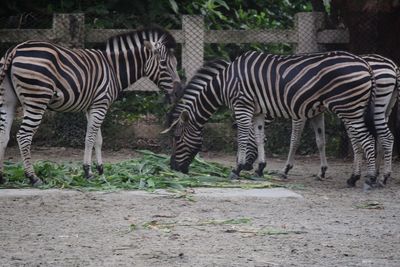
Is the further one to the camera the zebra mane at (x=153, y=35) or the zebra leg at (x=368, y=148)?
the zebra mane at (x=153, y=35)

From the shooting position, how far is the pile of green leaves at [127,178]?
9.59m

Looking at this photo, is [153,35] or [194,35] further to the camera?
[194,35]

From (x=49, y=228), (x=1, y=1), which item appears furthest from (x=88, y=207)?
(x=1, y=1)

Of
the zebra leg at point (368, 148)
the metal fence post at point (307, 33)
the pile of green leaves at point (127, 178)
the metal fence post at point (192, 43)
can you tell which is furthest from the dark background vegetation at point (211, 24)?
the pile of green leaves at point (127, 178)

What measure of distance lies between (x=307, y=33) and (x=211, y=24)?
8.21 ft

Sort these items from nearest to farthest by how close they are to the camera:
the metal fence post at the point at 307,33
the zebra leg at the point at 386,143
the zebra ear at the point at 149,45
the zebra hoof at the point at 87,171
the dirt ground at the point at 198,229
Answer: the dirt ground at the point at 198,229 → the zebra hoof at the point at 87,171 → the zebra leg at the point at 386,143 → the zebra ear at the point at 149,45 → the metal fence post at the point at 307,33

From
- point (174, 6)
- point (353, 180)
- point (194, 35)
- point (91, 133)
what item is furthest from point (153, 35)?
point (174, 6)

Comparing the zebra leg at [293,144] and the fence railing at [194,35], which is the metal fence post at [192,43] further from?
the zebra leg at [293,144]

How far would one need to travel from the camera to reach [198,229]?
289 inches

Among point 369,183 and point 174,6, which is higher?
point 174,6

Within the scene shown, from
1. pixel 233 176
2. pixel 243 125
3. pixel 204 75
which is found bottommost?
pixel 233 176

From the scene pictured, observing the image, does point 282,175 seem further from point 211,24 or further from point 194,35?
point 211,24

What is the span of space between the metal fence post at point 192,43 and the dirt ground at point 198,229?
160 inches

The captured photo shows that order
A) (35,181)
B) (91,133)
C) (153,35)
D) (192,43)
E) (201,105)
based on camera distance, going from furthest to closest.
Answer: (192,43) < (201,105) < (153,35) < (91,133) < (35,181)
